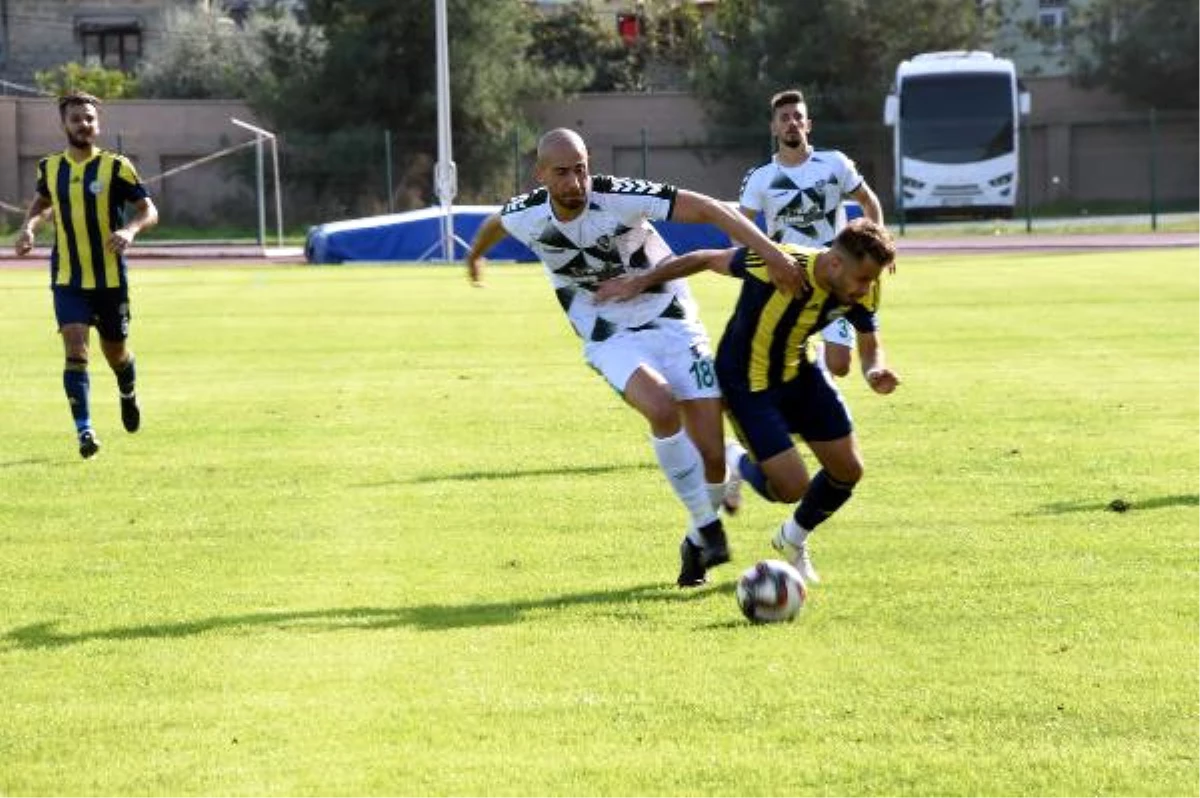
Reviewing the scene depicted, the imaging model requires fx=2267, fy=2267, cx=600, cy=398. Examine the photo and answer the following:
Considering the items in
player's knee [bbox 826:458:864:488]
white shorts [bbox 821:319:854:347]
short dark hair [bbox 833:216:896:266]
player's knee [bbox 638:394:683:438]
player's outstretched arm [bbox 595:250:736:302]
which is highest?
short dark hair [bbox 833:216:896:266]

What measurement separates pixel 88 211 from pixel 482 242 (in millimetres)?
5078

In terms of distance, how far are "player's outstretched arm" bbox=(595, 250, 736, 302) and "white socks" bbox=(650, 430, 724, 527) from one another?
65cm

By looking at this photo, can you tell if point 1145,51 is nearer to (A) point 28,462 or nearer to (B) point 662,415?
(A) point 28,462

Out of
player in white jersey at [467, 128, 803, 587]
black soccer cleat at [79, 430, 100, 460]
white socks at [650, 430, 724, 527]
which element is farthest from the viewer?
black soccer cleat at [79, 430, 100, 460]

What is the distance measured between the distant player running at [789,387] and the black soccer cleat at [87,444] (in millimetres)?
5704

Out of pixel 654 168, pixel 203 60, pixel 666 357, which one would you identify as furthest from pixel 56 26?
pixel 666 357

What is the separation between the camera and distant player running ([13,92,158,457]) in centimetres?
1452

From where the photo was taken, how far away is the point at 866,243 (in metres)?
8.58

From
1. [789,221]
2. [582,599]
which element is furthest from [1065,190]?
[582,599]

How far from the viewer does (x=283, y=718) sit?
691 centimetres

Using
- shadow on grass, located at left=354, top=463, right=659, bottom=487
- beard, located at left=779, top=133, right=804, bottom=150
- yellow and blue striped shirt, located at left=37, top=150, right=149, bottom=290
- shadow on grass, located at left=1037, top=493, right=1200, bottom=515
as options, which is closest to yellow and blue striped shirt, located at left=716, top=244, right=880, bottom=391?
shadow on grass, located at left=1037, top=493, right=1200, bottom=515

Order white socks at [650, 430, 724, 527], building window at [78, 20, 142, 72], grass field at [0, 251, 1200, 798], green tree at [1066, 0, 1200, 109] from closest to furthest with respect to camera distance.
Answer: grass field at [0, 251, 1200, 798]
white socks at [650, 430, 724, 527]
green tree at [1066, 0, 1200, 109]
building window at [78, 20, 142, 72]

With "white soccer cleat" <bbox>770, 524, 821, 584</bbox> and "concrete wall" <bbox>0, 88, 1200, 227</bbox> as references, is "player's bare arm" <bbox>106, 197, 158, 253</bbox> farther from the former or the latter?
"concrete wall" <bbox>0, 88, 1200, 227</bbox>

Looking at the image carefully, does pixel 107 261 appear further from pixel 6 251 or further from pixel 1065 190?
pixel 1065 190
